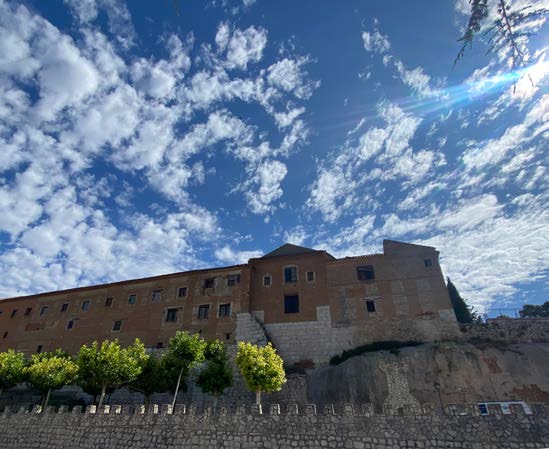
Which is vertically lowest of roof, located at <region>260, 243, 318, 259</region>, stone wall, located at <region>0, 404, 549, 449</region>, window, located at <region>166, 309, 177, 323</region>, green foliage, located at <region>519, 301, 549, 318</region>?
stone wall, located at <region>0, 404, 549, 449</region>

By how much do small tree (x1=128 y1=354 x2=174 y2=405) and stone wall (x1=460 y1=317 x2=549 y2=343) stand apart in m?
21.1

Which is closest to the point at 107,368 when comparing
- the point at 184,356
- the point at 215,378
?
the point at 184,356

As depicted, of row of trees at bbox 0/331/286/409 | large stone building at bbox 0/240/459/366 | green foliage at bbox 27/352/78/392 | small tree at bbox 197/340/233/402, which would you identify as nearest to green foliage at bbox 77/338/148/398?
row of trees at bbox 0/331/286/409

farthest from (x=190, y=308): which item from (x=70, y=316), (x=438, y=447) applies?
Answer: (x=438, y=447)

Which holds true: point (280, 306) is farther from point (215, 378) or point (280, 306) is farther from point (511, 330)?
point (511, 330)

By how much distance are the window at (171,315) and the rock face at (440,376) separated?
14870 mm

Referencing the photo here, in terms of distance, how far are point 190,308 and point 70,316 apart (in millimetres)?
14937

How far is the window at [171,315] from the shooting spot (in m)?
32.9

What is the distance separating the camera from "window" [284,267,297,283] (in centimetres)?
3238

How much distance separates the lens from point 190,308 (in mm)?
32875

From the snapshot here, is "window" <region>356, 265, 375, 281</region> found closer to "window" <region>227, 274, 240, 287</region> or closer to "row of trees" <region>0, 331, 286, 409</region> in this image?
"window" <region>227, 274, 240, 287</region>

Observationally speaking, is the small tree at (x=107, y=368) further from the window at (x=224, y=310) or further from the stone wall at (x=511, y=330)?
the stone wall at (x=511, y=330)

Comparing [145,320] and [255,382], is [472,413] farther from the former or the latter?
[145,320]

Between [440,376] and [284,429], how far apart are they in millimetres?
13434
